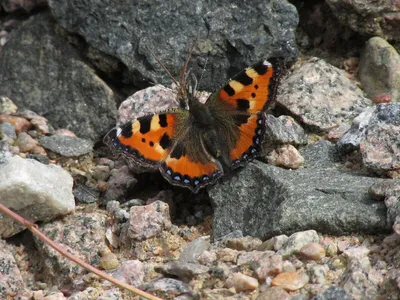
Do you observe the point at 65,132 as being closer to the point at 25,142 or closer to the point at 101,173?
the point at 25,142

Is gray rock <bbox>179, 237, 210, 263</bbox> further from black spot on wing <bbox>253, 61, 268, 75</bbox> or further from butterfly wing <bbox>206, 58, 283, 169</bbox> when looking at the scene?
black spot on wing <bbox>253, 61, 268, 75</bbox>

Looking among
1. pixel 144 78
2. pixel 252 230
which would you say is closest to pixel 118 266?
pixel 252 230

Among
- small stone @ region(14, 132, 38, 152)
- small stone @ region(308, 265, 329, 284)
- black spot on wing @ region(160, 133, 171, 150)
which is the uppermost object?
small stone @ region(308, 265, 329, 284)

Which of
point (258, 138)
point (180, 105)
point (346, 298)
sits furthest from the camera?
point (180, 105)

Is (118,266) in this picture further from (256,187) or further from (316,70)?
(316,70)

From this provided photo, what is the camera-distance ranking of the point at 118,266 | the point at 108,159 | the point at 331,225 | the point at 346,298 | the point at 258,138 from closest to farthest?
the point at 346,298 < the point at 331,225 < the point at 118,266 < the point at 258,138 < the point at 108,159

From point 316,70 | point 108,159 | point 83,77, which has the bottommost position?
point 108,159

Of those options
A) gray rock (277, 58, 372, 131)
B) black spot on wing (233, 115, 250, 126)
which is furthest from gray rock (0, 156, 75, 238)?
gray rock (277, 58, 372, 131)

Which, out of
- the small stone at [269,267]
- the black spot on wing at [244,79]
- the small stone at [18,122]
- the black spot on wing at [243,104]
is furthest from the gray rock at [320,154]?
the small stone at [18,122]
